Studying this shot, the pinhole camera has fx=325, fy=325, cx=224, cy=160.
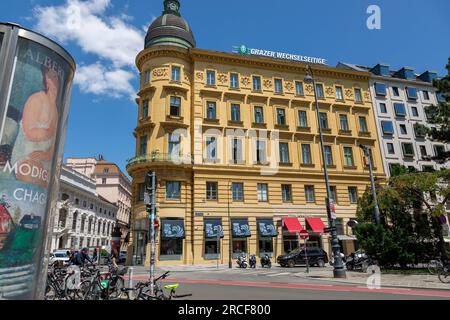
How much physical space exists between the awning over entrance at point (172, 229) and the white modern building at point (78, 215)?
85.8 feet

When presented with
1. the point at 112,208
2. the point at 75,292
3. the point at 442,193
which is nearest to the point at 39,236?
the point at 75,292

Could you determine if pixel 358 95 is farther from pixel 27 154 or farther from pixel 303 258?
pixel 27 154

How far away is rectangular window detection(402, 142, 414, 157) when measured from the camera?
4119 centimetres

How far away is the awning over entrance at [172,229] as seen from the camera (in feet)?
97.1

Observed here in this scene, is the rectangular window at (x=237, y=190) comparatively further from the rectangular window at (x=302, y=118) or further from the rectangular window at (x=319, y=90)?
the rectangular window at (x=319, y=90)

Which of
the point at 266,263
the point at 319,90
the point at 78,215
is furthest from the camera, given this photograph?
the point at 78,215

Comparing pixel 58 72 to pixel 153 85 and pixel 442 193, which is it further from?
pixel 153 85

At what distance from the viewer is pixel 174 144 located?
33.1m

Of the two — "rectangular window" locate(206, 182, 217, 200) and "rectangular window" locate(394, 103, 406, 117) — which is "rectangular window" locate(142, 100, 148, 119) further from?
"rectangular window" locate(394, 103, 406, 117)

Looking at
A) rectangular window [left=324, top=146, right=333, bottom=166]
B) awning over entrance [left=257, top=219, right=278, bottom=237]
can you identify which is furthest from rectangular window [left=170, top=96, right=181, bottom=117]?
rectangular window [left=324, top=146, right=333, bottom=166]

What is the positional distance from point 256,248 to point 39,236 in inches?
1151

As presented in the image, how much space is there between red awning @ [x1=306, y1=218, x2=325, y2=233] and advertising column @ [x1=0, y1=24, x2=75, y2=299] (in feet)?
103

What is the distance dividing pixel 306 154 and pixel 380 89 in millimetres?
15310

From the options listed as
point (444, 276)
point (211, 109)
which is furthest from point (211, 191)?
point (444, 276)
